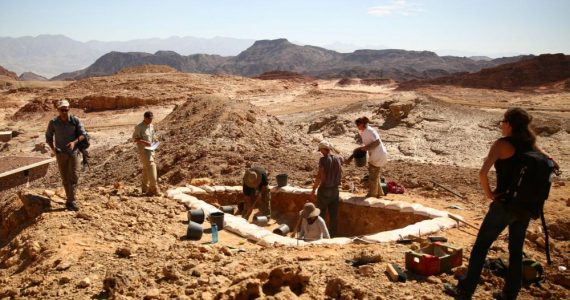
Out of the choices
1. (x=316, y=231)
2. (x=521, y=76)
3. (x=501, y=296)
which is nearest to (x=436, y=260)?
(x=501, y=296)

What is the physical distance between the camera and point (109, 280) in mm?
3854

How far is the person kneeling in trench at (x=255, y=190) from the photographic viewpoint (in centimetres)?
741

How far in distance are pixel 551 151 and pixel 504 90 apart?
884 inches

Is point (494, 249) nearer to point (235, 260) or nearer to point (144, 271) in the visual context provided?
point (235, 260)

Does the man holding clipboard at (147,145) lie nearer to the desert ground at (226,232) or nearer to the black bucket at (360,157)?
the desert ground at (226,232)

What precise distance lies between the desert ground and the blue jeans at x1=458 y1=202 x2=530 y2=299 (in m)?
0.25

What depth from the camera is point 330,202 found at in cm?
666

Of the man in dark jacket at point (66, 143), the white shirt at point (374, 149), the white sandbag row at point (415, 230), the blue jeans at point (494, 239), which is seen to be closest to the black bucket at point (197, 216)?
the man in dark jacket at point (66, 143)

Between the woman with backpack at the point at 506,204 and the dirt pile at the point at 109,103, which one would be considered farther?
the dirt pile at the point at 109,103

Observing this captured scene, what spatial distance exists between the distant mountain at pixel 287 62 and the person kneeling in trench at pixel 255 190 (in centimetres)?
6738

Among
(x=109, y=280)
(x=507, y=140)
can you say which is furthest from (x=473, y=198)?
(x=109, y=280)

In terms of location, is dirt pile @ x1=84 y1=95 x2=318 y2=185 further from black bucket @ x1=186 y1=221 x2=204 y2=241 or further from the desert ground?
black bucket @ x1=186 y1=221 x2=204 y2=241

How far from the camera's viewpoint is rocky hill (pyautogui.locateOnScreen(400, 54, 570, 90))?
37344 millimetres

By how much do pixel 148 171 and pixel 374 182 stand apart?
3.57m
